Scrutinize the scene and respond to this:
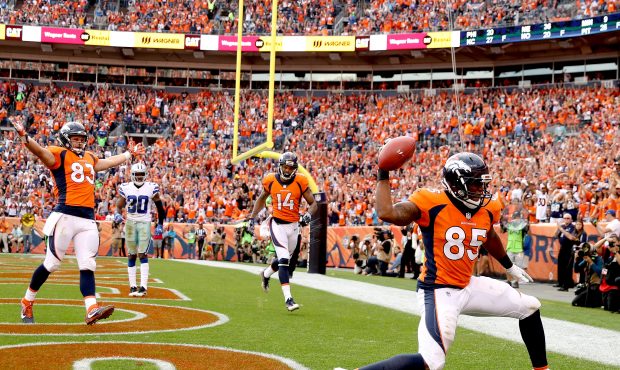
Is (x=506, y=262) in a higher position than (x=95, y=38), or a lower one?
lower

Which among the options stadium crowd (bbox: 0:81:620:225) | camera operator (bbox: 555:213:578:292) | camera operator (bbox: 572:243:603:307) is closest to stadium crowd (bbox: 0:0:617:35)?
stadium crowd (bbox: 0:81:620:225)

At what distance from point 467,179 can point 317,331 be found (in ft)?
10.9

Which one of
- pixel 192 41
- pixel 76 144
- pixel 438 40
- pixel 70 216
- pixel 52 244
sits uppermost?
pixel 192 41

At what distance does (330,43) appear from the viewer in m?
34.6

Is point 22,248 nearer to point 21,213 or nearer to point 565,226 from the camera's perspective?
point 21,213

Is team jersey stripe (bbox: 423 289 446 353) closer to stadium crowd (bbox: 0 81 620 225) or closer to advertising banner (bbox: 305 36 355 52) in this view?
stadium crowd (bbox: 0 81 620 225)

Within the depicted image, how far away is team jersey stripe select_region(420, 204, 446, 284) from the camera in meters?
4.55

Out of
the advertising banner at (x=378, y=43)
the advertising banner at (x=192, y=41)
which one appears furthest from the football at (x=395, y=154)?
the advertising banner at (x=192, y=41)

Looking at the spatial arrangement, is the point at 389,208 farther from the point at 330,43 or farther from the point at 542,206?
the point at 330,43

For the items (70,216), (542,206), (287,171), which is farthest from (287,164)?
(542,206)

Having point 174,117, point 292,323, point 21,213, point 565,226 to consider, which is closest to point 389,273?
point 565,226

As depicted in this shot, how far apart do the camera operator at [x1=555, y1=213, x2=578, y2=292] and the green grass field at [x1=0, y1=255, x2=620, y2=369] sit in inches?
119

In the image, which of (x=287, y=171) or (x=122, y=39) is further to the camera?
(x=122, y=39)

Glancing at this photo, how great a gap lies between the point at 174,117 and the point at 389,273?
19.8 meters
